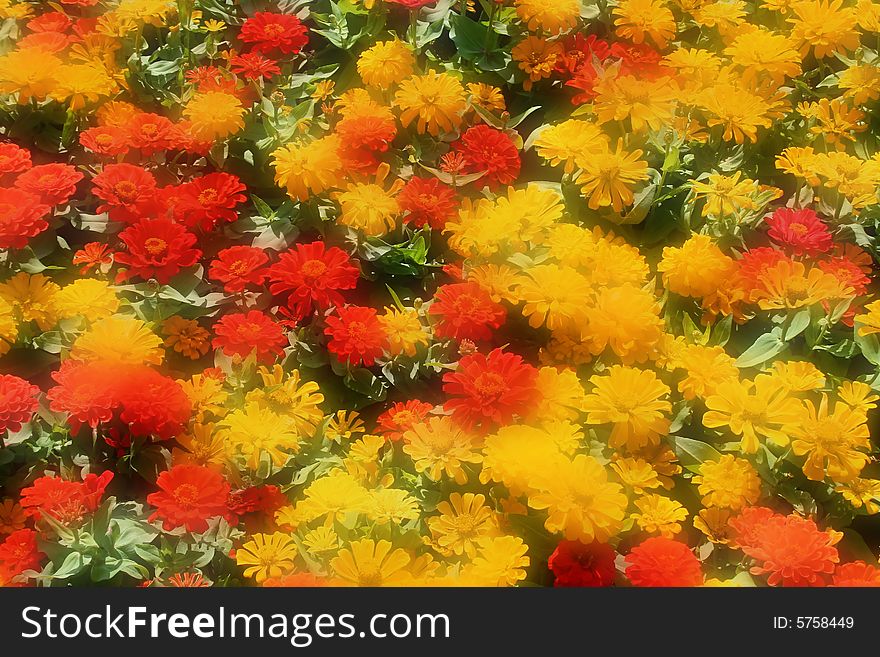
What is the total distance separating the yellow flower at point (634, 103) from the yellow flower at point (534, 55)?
17 centimetres

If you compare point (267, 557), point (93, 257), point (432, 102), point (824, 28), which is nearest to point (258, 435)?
point (267, 557)

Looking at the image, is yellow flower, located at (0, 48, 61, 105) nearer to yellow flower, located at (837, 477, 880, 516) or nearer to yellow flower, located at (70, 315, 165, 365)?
yellow flower, located at (70, 315, 165, 365)

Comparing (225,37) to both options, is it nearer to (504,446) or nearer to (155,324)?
(155,324)

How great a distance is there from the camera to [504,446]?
1343mm

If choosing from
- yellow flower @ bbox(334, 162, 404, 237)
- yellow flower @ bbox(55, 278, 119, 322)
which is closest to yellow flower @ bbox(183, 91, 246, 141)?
yellow flower @ bbox(334, 162, 404, 237)

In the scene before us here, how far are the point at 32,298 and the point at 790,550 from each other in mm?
1274

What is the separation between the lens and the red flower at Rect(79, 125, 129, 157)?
66.7 inches

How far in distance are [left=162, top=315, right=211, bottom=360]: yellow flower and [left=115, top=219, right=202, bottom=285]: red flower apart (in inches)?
2.9

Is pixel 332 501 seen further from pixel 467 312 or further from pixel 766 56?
pixel 766 56

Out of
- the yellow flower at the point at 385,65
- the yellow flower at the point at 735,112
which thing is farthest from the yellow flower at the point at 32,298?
the yellow flower at the point at 735,112

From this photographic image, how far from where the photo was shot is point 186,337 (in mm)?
1563

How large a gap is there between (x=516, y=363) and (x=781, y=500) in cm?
46

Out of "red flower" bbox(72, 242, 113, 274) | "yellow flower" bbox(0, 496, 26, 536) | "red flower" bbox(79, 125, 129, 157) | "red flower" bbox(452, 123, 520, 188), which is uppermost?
"red flower" bbox(79, 125, 129, 157)

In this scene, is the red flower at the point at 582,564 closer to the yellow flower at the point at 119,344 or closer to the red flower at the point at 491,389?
the red flower at the point at 491,389
